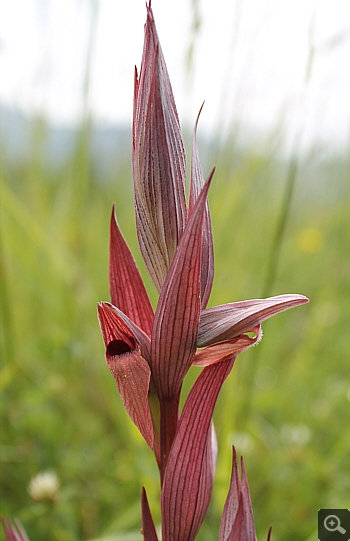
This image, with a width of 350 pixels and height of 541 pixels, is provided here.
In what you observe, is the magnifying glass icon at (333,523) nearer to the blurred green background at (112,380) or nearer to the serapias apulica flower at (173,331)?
the blurred green background at (112,380)

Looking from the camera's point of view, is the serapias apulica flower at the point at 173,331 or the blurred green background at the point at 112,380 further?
the blurred green background at the point at 112,380

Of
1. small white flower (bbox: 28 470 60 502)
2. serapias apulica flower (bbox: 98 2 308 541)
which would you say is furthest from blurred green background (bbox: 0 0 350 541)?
serapias apulica flower (bbox: 98 2 308 541)

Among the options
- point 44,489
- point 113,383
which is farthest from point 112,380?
point 44,489

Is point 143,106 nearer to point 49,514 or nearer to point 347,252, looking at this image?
point 49,514

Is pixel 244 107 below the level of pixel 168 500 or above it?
above

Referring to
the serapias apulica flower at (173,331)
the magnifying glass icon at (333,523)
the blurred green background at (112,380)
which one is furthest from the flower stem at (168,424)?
the magnifying glass icon at (333,523)

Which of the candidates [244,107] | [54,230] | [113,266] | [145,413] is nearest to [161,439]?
[145,413]

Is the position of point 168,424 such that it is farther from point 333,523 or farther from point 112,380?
point 112,380
